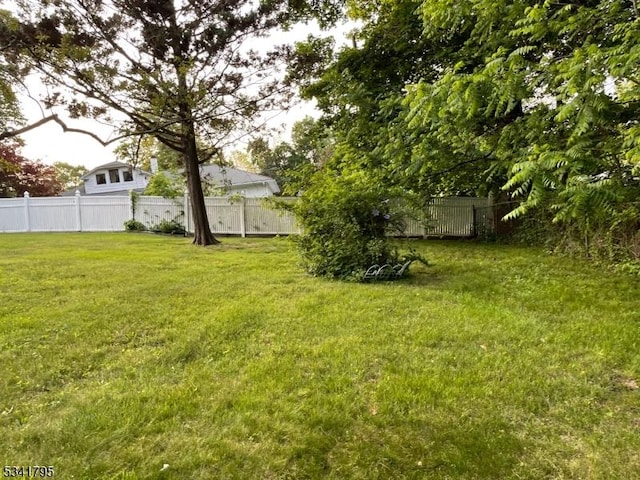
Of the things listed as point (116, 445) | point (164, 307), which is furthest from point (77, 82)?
point (116, 445)

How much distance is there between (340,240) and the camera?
5.67m

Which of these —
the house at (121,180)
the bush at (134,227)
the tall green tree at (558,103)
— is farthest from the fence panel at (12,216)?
the tall green tree at (558,103)

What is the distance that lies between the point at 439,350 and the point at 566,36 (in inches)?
137

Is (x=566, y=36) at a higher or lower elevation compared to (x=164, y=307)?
higher

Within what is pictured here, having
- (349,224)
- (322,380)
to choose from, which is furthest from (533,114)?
A: (322,380)

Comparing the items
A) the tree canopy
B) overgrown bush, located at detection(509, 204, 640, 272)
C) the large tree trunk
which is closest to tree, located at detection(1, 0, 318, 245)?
the large tree trunk

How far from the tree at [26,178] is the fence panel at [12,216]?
6.91 metres

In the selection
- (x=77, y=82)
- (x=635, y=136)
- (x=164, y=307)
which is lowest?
(x=164, y=307)

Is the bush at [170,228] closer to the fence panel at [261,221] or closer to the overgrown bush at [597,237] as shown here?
the fence panel at [261,221]

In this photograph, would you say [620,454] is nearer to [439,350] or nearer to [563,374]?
[563,374]

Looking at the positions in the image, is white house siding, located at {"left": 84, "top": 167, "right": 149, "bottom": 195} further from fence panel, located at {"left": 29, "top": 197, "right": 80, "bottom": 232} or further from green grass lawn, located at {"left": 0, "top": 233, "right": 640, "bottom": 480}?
green grass lawn, located at {"left": 0, "top": 233, "right": 640, "bottom": 480}

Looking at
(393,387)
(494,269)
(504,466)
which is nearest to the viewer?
(504,466)

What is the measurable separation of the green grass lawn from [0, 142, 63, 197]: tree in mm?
18283

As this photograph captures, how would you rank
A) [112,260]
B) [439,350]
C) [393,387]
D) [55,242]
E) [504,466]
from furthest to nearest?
[55,242] → [112,260] → [439,350] → [393,387] → [504,466]
